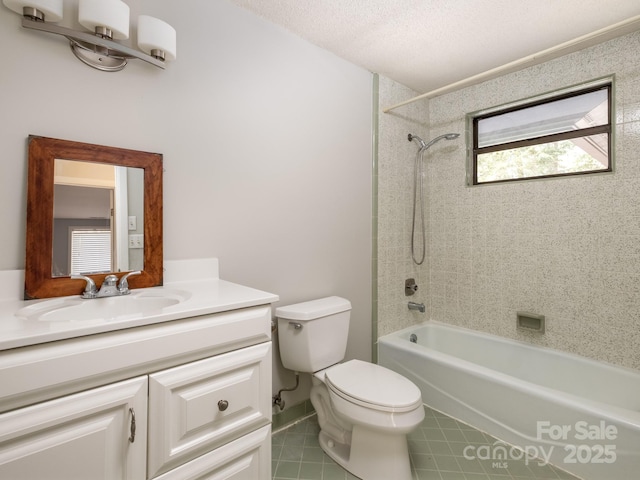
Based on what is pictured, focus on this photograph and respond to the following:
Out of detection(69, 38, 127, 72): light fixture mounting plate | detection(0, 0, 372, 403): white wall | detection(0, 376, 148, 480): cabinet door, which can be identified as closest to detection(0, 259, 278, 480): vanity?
detection(0, 376, 148, 480): cabinet door

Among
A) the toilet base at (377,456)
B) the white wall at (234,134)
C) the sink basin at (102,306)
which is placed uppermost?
the white wall at (234,134)

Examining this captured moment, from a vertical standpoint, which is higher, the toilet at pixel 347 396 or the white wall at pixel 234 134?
the white wall at pixel 234 134

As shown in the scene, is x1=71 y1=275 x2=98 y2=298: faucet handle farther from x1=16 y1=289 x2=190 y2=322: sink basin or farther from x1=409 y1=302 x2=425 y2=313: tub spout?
x1=409 y1=302 x2=425 y2=313: tub spout

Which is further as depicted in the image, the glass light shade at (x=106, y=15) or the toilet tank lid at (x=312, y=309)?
the toilet tank lid at (x=312, y=309)

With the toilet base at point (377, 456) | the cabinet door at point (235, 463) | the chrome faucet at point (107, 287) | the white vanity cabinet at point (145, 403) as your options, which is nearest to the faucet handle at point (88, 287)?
the chrome faucet at point (107, 287)

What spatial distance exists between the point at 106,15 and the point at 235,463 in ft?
5.40

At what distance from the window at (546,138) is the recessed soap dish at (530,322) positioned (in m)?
0.95

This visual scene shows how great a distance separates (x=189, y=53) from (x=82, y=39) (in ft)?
1.41

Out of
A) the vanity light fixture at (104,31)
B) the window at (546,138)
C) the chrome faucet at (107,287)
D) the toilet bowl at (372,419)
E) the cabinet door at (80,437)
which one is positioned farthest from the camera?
the window at (546,138)

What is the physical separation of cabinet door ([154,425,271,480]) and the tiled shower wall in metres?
1.37

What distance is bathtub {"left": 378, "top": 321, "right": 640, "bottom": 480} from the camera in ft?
4.67

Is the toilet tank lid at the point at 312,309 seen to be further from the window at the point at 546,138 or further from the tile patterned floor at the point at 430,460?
the window at the point at 546,138

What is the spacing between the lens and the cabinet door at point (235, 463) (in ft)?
3.17

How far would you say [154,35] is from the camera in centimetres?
127
